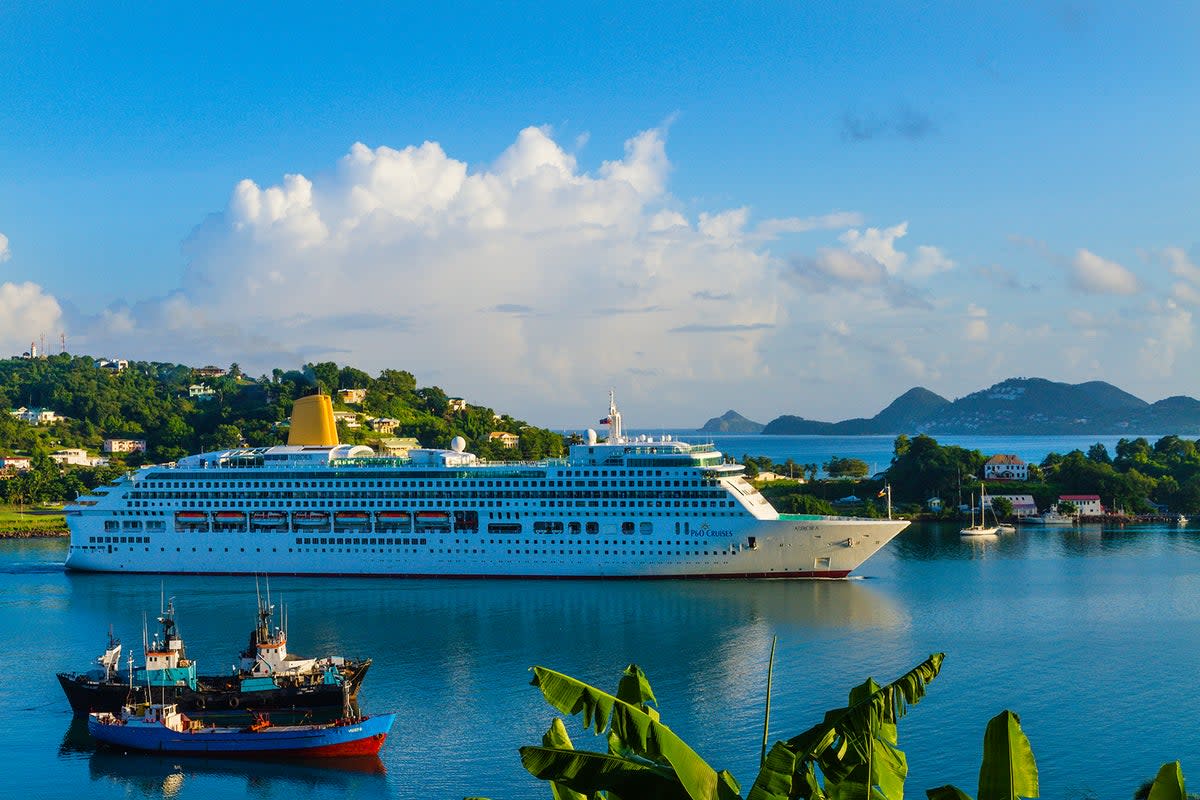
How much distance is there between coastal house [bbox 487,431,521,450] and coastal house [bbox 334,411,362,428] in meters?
10.4

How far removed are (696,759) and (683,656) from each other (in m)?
22.9

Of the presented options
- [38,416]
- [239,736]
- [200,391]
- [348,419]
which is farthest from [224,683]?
[200,391]

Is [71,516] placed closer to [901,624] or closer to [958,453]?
[901,624]

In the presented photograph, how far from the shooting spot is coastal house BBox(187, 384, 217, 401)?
114500mm

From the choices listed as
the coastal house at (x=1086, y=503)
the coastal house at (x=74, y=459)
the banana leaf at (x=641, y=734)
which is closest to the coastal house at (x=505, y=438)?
the coastal house at (x=74, y=459)

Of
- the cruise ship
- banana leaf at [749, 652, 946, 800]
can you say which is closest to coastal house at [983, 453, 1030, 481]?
the cruise ship

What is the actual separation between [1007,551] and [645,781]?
50.2 m

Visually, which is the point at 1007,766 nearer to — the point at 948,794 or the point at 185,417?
the point at 948,794

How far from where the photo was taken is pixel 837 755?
35.5 ft

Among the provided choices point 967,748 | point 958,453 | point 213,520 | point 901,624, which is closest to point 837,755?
point 967,748

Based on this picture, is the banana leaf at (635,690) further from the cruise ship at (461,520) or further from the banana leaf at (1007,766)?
the cruise ship at (461,520)

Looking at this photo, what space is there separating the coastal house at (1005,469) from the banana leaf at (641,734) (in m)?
74.3

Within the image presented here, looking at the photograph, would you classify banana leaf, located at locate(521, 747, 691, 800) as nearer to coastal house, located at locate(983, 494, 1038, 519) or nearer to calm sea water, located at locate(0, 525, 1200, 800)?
calm sea water, located at locate(0, 525, 1200, 800)

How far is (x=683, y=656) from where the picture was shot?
3250 cm
